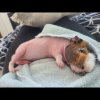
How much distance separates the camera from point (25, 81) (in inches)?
57.1

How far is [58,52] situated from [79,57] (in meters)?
0.11

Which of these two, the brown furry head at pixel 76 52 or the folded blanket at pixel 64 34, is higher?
the folded blanket at pixel 64 34

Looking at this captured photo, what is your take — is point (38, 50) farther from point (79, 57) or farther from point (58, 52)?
point (79, 57)

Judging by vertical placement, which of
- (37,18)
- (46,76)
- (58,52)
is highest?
(37,18)

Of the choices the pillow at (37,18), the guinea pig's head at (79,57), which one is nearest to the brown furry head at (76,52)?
the guinea pig's head at (79,57)

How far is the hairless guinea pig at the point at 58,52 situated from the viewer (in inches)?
56.0

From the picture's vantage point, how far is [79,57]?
143 centimetres

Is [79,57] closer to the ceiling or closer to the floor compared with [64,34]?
closer to the floor

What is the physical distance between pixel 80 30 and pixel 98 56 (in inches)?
6.8

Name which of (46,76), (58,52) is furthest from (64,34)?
(46,76)

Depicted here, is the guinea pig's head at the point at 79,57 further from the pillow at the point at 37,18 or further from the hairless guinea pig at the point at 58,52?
the pillow at the point at 37,18

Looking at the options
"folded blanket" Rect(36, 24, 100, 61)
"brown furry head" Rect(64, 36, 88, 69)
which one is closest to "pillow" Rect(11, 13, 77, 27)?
"folded blanket" Rect(36, 24, 100, 61)
